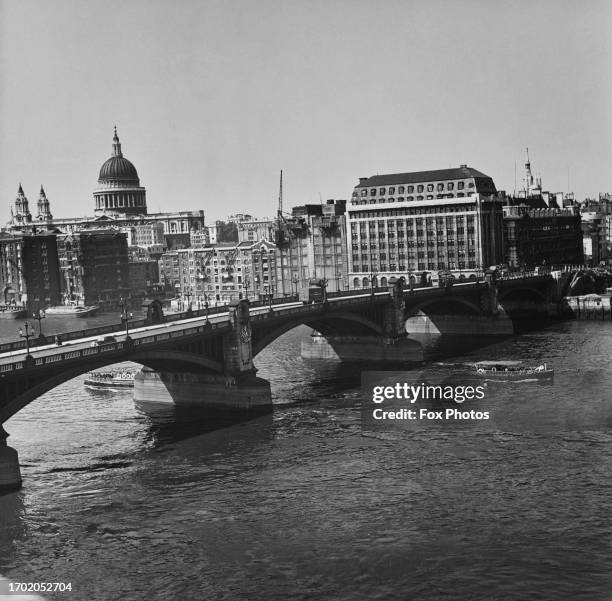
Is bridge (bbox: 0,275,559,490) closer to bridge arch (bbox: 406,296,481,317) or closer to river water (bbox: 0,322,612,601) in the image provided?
bridge arch (bbox: 406,296,481,317)

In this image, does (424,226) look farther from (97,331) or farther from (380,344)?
(97,331)

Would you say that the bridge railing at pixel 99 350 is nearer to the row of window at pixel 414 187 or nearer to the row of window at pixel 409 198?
the row of window at pixel 409 198

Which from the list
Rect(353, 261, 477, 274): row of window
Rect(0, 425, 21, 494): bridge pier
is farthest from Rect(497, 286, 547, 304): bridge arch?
Rect(0, 425, 21, 494): bridge pier

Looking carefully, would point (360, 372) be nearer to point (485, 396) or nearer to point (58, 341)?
point (485, 396)

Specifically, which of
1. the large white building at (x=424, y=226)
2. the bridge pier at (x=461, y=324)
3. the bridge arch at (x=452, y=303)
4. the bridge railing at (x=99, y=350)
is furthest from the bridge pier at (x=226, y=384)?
the large white building at (x=424, y=226)

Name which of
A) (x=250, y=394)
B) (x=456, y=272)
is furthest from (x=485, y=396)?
(x=456, y=272)

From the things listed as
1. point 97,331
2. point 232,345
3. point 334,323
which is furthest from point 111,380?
point 334,323
